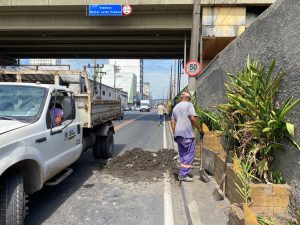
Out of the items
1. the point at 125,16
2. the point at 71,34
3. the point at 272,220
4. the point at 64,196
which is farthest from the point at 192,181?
the point at 71,34

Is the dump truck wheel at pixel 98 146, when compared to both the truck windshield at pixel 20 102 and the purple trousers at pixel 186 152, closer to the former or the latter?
the purple trousers at pixel 186 152

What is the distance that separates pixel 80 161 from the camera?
995 centimetres

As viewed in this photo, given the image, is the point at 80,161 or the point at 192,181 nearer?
the point at 192,181

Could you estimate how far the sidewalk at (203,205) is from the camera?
4.95 meters

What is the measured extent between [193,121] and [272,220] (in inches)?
136

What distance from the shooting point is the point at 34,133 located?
499cm

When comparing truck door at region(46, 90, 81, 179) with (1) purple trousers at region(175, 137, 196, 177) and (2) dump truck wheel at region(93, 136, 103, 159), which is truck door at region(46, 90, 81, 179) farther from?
(2) dump truck wheel at region(93, 136, 103, 159)

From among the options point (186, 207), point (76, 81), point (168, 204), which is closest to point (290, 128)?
point (186, 207)

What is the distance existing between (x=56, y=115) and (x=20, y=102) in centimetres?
67

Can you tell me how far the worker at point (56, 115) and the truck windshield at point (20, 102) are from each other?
0.28 metres

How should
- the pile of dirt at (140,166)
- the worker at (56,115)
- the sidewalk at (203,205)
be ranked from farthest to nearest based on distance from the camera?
1. the pile of dirt at (140,166)
2. the worker at (56,115)
3. the sidewalk at (203,205)

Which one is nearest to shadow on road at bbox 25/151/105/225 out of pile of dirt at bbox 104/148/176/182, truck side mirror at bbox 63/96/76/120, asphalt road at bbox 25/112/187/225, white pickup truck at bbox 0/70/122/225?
asphalt road at bbox 25/112/187/225

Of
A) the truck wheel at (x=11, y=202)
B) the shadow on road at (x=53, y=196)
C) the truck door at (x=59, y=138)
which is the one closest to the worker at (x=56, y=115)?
the truck door at (x=59, y=138)

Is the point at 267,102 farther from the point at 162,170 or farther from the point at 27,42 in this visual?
the point at 27,42
